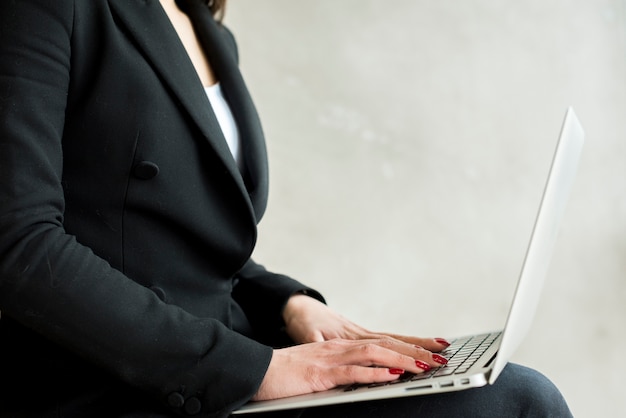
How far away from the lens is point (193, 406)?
34.8 inches

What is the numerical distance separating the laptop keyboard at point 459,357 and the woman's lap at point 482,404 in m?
0.04

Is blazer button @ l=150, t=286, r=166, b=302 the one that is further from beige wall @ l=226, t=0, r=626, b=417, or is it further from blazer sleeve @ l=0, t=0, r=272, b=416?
beige wall @ l=226, t=0, r=626, b=417

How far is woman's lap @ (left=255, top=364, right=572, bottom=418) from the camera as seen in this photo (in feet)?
3.08

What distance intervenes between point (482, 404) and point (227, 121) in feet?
1.79

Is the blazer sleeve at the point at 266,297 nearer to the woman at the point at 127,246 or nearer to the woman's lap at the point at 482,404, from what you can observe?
the woman at the point at 127,246

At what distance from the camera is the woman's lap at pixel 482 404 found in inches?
36.9

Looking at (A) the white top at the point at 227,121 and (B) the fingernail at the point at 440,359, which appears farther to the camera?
(A) the white top at the point at 227,121

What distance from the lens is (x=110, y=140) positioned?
938mm

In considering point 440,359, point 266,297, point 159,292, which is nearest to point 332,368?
point 440,359

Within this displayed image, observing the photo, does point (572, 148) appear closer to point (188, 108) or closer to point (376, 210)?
point (188, 108)

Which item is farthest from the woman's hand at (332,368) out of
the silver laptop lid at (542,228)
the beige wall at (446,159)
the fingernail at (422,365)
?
the beige wall at (446,159)

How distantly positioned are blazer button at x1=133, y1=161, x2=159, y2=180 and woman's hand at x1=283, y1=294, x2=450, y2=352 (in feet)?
1.16

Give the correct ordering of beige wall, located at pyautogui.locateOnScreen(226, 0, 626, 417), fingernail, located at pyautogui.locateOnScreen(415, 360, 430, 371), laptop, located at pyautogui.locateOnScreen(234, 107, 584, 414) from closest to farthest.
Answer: laptop, located at pyautogui.locateOnScreen(234, 107, 584, 414) → fingernail, located at pyautogui.locateOnScreen(415, 360, 430, 371) → beige wall, located at pyautogui.locateOnScreen(226, 0, 626, 417)

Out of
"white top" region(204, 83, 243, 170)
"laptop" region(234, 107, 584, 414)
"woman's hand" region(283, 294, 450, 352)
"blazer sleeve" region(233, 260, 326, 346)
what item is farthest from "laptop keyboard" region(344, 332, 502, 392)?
"white top" region(204, 83, 243, 170)
